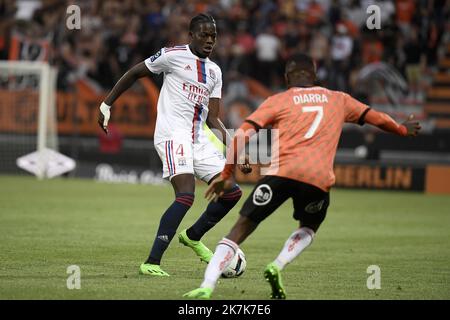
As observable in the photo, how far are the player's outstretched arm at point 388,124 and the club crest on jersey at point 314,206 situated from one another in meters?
0.82

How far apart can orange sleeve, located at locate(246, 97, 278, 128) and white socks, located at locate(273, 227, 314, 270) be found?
3.52 ft

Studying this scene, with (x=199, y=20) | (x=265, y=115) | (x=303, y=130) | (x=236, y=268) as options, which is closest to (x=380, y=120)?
(x=303, y=130)

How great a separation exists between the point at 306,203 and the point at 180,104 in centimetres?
245

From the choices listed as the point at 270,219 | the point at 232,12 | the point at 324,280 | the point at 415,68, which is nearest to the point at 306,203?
the point at 324,280

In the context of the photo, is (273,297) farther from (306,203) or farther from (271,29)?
(271,29)

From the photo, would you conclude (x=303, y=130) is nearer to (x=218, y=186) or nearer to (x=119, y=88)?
(x=218, y=186)

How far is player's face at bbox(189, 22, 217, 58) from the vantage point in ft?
34.0

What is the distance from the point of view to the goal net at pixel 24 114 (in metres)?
24.9

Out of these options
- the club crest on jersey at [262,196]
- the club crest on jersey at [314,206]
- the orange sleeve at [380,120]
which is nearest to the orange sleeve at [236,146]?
the club crest on jersey at [262,196]

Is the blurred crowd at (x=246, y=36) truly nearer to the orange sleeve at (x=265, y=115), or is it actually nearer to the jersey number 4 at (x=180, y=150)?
the jersey number 4 at (x=180, y=150)

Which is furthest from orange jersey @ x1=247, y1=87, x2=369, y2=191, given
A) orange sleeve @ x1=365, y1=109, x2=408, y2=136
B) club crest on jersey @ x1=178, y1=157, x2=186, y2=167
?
club crest on jersey @ x1=178, y1=157, x2=186, y2=167

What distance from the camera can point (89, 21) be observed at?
95.2ft

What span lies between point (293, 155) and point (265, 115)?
42cm

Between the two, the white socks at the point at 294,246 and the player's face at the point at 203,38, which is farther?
the player's face at the point at 203,38
